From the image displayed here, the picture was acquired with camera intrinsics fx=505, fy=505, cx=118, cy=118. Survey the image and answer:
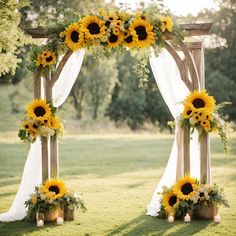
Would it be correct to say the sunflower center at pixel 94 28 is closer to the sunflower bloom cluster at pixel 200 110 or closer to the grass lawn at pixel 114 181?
the sunflower bloom cluster at pixel 200 110

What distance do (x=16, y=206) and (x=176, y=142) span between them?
2413mm

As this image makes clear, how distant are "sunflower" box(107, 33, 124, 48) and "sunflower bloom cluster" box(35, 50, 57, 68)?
0.77 m

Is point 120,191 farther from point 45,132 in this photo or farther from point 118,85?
point 118,85

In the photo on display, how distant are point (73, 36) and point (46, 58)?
465mm

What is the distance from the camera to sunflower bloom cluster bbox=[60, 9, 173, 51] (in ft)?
20.8

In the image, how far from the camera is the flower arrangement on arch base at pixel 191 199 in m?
6.41

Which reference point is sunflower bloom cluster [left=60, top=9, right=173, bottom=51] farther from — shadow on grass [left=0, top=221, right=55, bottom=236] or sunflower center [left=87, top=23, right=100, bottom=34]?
shadow on grass [left=0, top=221, right=55, bottom=236]

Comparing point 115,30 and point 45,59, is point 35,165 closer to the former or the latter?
point 45,59

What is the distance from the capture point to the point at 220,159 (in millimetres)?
13062

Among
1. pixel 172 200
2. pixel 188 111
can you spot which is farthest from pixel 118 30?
pixel 172 200

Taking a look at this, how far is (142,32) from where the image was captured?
6.34 meters

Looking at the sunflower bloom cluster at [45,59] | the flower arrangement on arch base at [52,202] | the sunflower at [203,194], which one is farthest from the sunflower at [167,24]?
the flower arrangement on arch base at [52,202]

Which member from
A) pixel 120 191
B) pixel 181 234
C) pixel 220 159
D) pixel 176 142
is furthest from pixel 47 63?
pixel 220 159

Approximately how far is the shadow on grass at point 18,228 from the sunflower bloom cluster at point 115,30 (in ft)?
7.53
